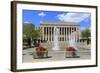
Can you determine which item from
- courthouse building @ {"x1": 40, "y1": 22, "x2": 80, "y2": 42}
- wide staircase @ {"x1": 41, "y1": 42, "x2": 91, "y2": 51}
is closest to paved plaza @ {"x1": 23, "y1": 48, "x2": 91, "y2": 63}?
wide staircase @ {"x1": 41, "y1": 42, "x2": 91, "y2": 51}

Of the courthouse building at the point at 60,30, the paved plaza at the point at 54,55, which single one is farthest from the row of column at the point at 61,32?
the paved plaza at the point at 54,55

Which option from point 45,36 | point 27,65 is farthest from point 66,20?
point 27,65

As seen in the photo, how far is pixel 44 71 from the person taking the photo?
2.28 m

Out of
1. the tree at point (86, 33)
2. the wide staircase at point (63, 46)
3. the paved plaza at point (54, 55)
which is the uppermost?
the tree at point (86, 33)

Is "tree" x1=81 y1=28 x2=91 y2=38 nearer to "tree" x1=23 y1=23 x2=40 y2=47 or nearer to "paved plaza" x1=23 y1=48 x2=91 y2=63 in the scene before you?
"paved plaza" x1=23 y1=48 x2=91 y2=63

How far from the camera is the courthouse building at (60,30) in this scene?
2264 mm

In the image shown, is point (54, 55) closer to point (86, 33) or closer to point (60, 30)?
point (60, 30)

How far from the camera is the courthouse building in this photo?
2.26 meters

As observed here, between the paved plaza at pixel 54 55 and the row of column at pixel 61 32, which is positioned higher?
the row of column at pixel 61 32

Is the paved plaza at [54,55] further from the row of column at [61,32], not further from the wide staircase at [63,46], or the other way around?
the row of column at [61,32]

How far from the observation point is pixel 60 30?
2318 millimetres

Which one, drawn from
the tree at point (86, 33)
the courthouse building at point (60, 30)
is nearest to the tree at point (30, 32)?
the courthouse building at point (60, 30)

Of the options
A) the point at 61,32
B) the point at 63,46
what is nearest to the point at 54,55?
the point at 63,46

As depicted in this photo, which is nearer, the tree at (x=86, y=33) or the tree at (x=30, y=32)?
the tree at (x=30, y=32)
